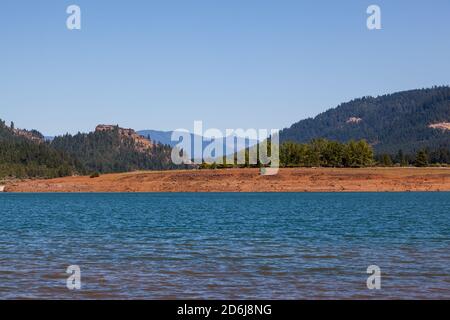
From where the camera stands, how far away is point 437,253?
41.2 m

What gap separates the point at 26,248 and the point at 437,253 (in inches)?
1026

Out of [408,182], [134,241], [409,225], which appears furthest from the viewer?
[408,182]

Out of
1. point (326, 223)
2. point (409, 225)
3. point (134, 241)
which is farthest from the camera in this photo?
point (326, 223)

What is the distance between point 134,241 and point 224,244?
7565mm
